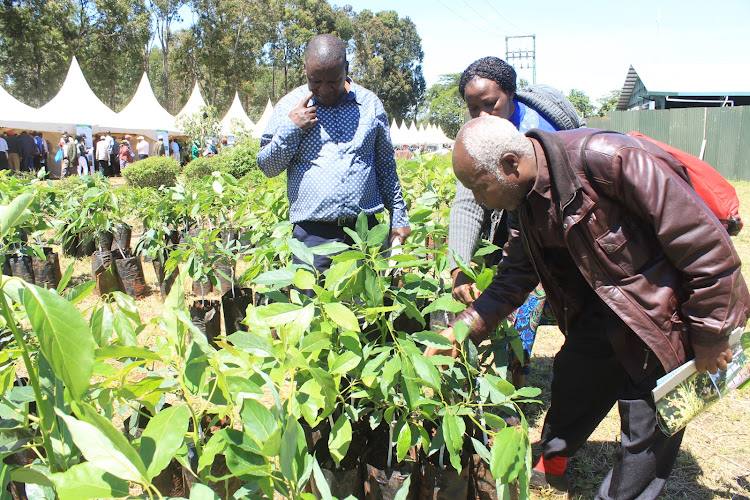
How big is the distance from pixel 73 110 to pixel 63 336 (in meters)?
19.0

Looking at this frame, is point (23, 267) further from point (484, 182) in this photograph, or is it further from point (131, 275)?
point (484, 182)

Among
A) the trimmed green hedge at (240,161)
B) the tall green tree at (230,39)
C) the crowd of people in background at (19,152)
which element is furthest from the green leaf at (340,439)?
the tall green tree at (230,39)

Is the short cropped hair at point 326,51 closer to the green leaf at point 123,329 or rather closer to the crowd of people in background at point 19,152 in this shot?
the green leaf at point 123,329

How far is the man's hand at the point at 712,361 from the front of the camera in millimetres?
1352

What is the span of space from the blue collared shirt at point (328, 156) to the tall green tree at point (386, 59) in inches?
1949

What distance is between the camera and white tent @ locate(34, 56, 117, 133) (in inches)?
635

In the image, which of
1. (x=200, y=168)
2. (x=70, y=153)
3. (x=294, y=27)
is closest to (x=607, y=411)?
(x=200, y=168)

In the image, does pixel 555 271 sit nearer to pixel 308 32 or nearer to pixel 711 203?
pixel 711 203

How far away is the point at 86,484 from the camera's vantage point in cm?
61

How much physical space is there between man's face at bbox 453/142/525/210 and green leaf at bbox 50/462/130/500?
3.29 feet

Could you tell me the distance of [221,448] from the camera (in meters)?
0.86

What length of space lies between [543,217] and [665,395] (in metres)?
0.54

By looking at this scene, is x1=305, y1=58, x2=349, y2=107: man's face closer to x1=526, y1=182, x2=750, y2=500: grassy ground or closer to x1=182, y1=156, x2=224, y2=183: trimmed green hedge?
x1=526, y1=182, x2=750, y2=500: grassy ground

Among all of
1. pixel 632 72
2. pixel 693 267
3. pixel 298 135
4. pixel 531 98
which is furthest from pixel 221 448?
pixel 632 72
